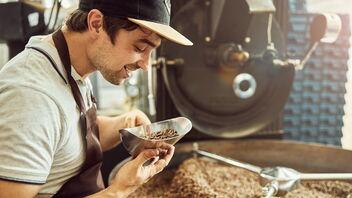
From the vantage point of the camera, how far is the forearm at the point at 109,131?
5.82 feet

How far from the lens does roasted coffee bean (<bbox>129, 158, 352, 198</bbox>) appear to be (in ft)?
5.71

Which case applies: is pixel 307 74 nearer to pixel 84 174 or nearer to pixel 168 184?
pixel 168 184

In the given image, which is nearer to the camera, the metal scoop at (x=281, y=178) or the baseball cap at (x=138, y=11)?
the baseball cap at (x=138, y=11)

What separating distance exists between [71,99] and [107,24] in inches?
10.9

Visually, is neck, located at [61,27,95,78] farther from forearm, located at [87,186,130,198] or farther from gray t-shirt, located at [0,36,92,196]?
forearm, located at [87,186,130,198]

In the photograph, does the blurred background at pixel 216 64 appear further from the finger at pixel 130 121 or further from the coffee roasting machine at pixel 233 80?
the finger at pixel 130 121

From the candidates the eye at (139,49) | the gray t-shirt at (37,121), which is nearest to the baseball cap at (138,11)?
the eye at (139,49)

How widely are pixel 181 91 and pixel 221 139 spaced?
0.38 m

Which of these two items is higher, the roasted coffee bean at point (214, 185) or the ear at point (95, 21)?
the ear at point (95, 21)

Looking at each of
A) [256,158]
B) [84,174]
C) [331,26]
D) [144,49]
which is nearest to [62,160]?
[84,174]

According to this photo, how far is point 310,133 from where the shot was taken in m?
3.40

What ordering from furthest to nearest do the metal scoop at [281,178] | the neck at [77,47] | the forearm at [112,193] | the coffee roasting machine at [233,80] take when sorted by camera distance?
the coffee roasting machine at [233,80]
the metal scoop at [281,178]
the neck at [77,47]
the forearm at [112,193]

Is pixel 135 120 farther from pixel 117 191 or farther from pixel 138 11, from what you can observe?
pixel 138 11

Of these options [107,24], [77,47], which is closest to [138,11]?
[107,24]
